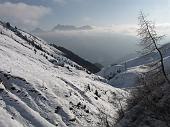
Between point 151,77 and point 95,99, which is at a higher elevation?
point 151,77

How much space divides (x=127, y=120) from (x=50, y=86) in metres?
55.2

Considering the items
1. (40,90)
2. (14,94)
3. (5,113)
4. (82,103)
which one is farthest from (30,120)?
(82,103)

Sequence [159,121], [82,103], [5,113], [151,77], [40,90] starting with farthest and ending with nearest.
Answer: [82,103], [40,90], [5,113], [151,77], [159,121]

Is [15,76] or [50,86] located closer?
[15,76]

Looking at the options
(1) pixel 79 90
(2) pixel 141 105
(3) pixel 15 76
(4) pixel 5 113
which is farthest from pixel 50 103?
(2) pixel 141 105

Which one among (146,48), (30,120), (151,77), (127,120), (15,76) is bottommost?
(30,120)

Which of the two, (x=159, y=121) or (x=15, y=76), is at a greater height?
(x=159, y=121)

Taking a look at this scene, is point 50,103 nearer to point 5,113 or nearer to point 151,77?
point 5,113

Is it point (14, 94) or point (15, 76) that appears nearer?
point (14, 94)

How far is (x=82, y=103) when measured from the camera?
2847 inches

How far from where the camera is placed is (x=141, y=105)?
64.2 ft

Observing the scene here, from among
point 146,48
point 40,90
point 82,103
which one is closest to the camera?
point 146,48

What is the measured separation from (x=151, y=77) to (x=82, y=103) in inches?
1884

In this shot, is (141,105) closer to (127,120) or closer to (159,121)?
(127,120)
